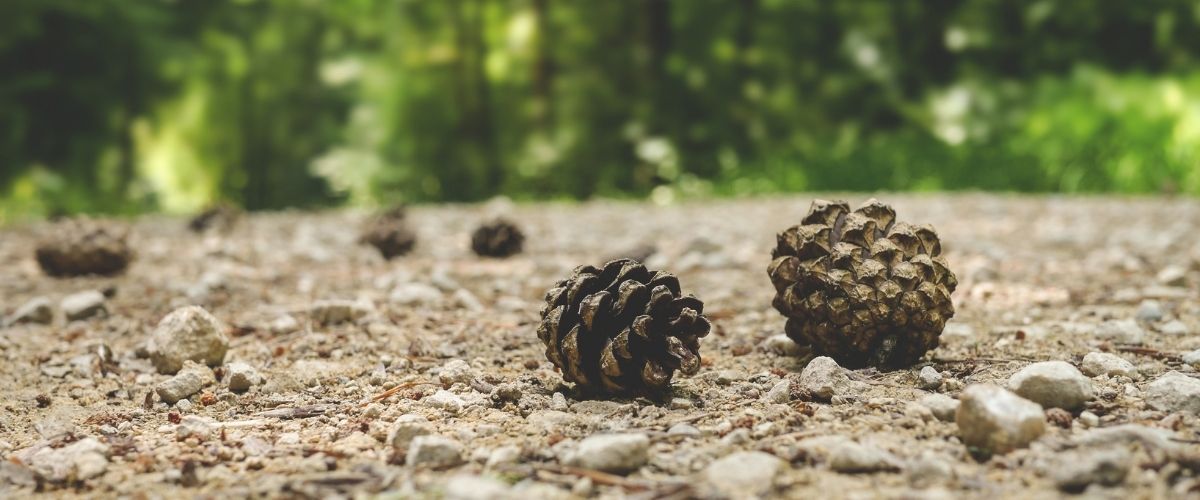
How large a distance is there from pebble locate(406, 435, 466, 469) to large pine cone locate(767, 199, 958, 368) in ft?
2.66

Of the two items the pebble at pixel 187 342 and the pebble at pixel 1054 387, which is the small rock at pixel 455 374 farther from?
the pebble at pixel 1054 387

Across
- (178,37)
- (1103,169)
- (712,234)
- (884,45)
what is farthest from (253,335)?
(178,37)

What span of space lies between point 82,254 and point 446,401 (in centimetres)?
233

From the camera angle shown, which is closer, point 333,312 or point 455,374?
point 455,374

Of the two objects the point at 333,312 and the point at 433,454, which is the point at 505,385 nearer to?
the point at 433,454

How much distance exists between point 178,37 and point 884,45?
679cm

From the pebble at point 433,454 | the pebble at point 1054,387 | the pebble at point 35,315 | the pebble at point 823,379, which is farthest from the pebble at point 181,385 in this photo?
the pebble at point 1054,387

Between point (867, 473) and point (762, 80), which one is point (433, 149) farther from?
point (867, 473)

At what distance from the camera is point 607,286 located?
5.54 feet

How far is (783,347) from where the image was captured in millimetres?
1980

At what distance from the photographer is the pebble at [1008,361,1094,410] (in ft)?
4.60

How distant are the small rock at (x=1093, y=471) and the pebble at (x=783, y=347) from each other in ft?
2.68

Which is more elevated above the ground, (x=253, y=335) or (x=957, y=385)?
(x=253, y=335)

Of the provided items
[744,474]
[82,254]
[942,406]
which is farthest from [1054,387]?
[82,254]
